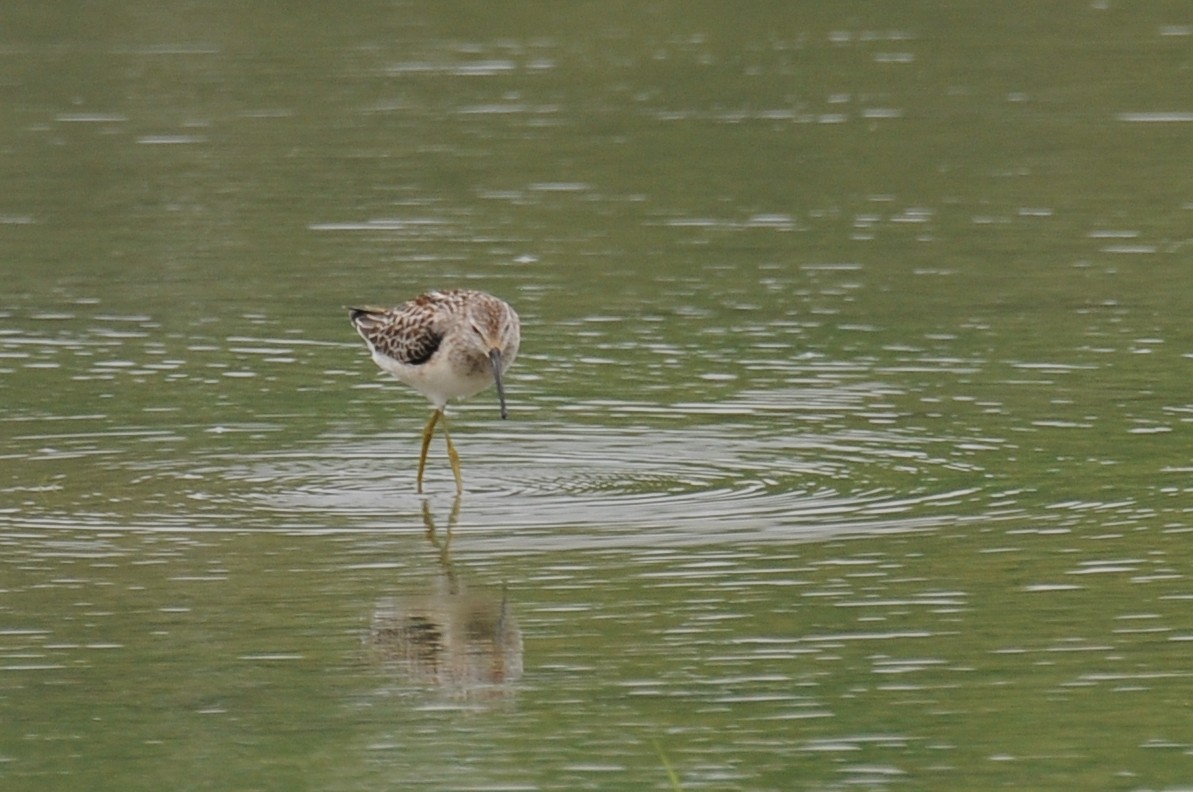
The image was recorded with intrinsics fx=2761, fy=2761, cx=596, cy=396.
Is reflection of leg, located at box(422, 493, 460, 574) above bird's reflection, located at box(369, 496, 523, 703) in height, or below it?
below

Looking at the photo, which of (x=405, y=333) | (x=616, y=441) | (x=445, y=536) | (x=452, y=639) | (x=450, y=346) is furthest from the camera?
(x=616, y=441)

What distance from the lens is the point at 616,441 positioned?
1689cm

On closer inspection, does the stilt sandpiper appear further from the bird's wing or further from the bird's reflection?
the bird's reflection

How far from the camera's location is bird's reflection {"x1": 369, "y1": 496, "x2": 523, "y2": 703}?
12008 mm

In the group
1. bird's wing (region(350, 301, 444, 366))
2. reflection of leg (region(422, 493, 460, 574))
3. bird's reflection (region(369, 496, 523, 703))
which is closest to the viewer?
bird's reflection (region(369, 496, 523, 703))

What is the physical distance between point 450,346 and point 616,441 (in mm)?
1498

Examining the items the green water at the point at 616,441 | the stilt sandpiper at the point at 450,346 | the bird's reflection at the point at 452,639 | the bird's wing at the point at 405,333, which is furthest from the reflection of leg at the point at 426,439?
the bird's reflection at the point at 452,639

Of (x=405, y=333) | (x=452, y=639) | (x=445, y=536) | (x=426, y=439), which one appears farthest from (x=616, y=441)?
(x=452, y=639)

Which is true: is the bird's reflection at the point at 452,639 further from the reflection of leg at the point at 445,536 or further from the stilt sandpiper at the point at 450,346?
the stilt sandpiper at the point at 450,346

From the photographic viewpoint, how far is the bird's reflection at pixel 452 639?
1201 cm

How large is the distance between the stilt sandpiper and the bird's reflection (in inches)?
82.0

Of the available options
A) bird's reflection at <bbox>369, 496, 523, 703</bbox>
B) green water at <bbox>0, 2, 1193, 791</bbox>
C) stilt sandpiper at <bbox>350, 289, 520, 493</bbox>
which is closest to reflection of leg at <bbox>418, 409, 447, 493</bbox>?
stilt sandpiper at <bbox>350, 289, 520, 493</bbox>

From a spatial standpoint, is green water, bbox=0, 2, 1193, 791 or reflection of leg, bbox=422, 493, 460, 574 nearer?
green water, bbox=0, 2, 1193, 791

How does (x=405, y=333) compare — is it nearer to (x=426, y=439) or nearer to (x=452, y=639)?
(x=426, y=439)
